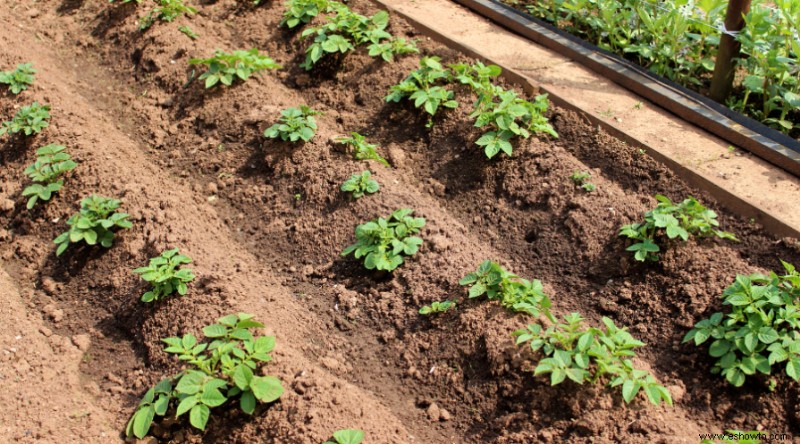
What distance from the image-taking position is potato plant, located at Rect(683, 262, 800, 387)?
126 inches

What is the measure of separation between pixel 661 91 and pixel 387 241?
Result: 6.73 ft

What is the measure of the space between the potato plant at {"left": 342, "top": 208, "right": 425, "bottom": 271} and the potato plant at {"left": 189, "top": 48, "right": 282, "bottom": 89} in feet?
5.61

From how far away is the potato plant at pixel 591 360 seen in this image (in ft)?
10.1

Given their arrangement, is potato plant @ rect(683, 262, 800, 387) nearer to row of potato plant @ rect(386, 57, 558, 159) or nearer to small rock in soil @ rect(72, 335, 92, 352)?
row of potato plant @ rect(386, 57, 558, 159)

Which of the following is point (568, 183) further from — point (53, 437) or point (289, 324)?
point (53, 437)

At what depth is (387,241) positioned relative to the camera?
13.0 feet

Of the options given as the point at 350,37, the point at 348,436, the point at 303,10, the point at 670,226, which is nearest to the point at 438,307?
the point at 348,436

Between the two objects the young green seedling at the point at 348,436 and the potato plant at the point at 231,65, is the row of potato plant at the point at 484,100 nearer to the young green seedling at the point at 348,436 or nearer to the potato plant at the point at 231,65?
the potato plant at the point at 231,65

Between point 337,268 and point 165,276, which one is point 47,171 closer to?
point 165,276

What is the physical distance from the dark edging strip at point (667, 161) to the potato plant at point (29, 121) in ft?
8.50

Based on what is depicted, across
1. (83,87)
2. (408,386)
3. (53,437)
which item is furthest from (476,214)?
(83,87)

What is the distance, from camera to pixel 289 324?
12.5ft

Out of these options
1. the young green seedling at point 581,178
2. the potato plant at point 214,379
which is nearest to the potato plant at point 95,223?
the potato plant at point 214,379

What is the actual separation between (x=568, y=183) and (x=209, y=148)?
7.35 ft
